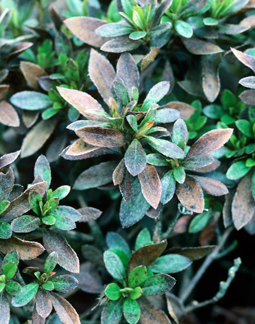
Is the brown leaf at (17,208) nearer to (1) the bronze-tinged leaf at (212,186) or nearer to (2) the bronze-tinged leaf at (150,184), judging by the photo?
(2) the bronze-tinged leaf at (150,184)

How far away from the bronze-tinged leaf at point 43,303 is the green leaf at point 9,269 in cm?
10

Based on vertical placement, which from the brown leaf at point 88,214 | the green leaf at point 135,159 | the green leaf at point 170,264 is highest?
the green leaf at point 135,159

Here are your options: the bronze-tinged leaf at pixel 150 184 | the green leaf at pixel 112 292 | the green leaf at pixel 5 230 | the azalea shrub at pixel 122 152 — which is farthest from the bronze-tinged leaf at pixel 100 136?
the green leaf at pixel 112 292

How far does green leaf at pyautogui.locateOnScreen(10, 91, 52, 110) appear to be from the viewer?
4.20 feet

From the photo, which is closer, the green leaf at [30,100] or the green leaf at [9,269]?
the green leaf at [9,269]

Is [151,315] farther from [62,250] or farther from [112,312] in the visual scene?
[62,250]

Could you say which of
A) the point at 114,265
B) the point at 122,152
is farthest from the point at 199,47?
the point at 114,265

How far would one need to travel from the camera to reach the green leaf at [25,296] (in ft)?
3.08

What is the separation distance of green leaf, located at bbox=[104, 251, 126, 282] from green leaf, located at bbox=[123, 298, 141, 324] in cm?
8

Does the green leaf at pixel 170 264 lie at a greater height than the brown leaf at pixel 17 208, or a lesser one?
lesser

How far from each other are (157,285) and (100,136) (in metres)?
0.49

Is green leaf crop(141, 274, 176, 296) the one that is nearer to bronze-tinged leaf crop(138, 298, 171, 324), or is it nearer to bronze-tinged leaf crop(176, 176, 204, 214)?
bronze-tinged leaf crop(138, 298, 171, 324)

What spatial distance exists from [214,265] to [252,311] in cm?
30

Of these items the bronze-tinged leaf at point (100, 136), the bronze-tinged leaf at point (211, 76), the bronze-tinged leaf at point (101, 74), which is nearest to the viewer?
the bronze-tinged leaf at point (100, 136)
